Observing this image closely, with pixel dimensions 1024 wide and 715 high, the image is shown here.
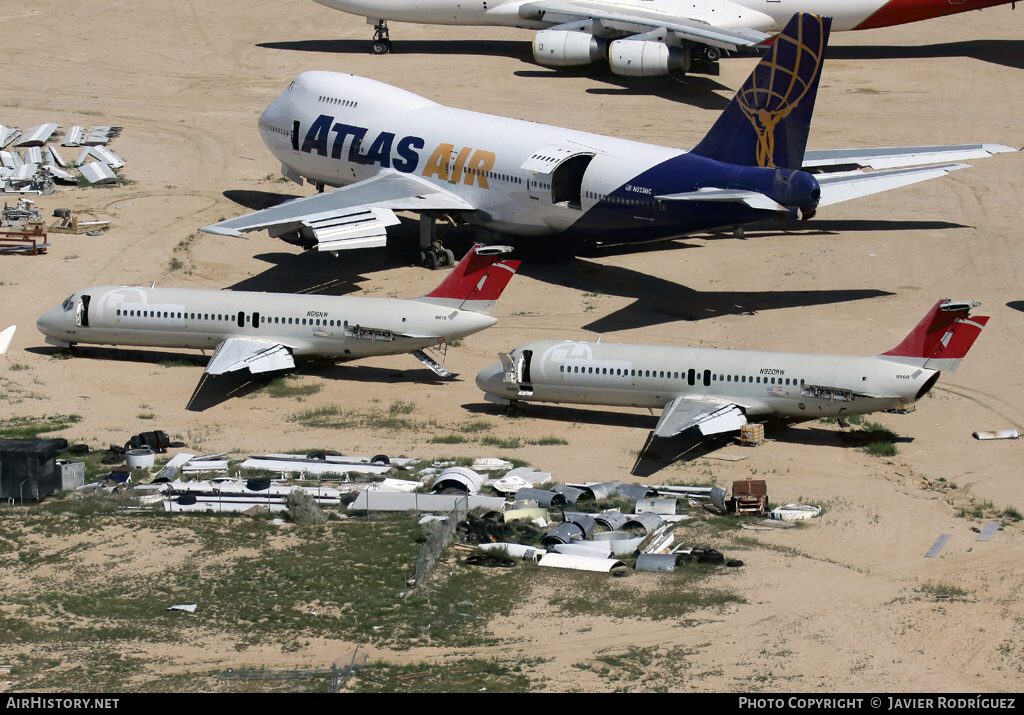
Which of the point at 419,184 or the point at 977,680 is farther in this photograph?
the point at 419,184

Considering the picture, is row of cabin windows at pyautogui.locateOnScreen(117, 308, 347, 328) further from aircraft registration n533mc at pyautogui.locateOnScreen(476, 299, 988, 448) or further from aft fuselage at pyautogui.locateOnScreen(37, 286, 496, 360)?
aircraft registration n533mc at pyautogui.locateOnScreen(476, 299, 988, 448)

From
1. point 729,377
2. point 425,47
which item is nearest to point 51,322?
point 729,377

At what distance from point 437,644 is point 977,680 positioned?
38.6 ft

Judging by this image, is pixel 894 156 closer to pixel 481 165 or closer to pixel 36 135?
pixel 481 165

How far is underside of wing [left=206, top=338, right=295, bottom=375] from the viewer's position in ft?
176

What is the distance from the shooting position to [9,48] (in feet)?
319

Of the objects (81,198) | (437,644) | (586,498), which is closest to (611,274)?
(586,498)

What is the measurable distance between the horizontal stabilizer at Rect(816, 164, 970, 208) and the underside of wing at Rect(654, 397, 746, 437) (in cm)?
1231

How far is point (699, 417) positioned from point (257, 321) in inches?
680

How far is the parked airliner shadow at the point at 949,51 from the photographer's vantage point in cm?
9506

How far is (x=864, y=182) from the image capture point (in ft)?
197

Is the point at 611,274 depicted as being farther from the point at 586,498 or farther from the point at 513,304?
the point at 586,498

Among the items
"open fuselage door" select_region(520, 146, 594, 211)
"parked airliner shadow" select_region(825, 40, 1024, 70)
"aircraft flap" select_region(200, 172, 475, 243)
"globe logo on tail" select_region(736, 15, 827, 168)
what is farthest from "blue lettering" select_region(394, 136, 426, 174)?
"parked airliner shadow" select_region(825, 40, 1024, 70)

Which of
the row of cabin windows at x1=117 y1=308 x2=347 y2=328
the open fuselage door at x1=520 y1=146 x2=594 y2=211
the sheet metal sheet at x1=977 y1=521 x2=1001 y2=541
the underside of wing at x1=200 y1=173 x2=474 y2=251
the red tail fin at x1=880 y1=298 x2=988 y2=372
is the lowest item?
the sheet metal sheet at x1=977 y1=521 x2=1001 y2=541
